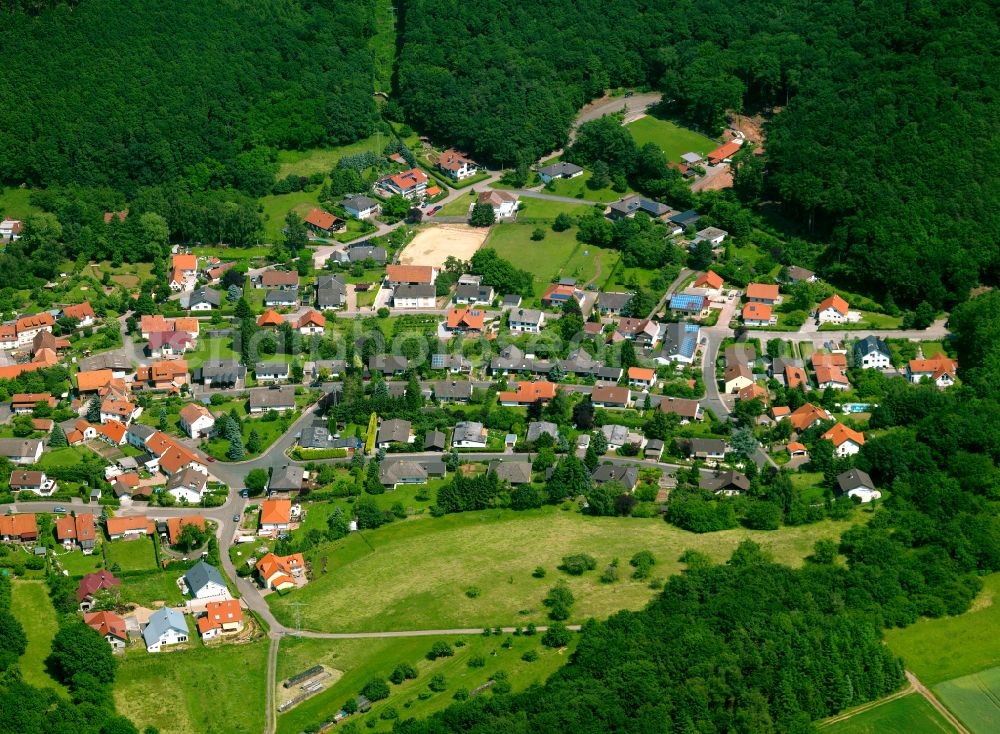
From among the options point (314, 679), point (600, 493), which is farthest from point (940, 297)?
point (314, 679)

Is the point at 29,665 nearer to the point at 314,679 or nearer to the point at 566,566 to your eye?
the point at 314,679

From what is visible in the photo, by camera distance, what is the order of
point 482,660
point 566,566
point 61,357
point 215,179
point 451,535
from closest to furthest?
1. point 482,660
2. point 566,566
3. point 451,535
4. point 61,357
5. point 215,179

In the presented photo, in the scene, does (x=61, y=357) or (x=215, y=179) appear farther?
(x=215, y=179)

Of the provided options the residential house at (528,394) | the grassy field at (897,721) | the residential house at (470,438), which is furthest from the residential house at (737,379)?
the grassy field at (897,721)

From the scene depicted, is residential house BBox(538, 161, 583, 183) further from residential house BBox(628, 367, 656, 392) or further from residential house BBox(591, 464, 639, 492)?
residential house BBox(591, 464, 639, 492)

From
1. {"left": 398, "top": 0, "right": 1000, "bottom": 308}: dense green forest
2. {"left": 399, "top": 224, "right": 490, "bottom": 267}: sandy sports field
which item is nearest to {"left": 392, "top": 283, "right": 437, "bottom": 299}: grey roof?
{"left": 399, "top": 224, "right": 490, "bottom": 267}: sandy sports field

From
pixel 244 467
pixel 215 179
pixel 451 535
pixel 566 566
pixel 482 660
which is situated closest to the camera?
pixel 482 660
